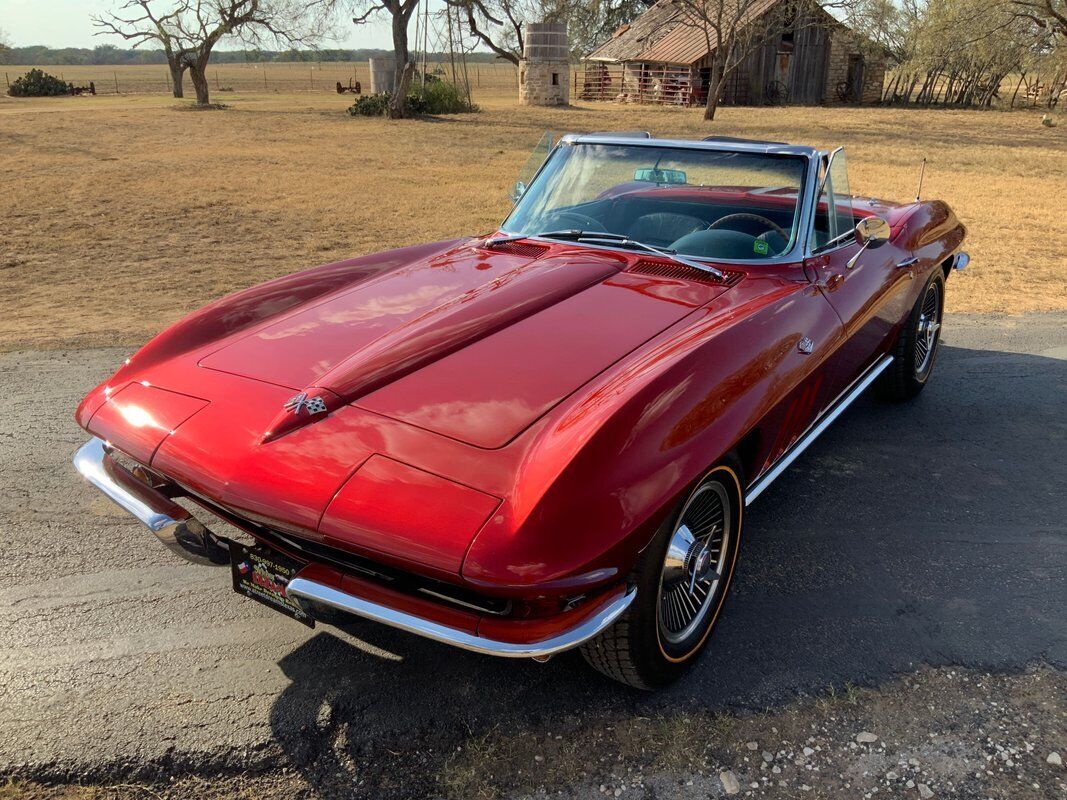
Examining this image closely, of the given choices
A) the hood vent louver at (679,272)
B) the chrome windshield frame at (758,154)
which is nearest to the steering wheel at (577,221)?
the chrome windshield frame at (758,154)

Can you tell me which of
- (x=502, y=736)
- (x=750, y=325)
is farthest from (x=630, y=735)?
(x=750, y=325)

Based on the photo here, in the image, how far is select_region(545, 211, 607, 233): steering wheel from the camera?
12.4ft

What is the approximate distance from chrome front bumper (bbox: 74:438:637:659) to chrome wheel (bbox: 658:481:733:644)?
0.29 m

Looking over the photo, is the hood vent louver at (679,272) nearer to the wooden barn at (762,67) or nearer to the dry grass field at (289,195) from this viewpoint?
the dry grass field at (289,195)

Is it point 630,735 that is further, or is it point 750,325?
point 750,325

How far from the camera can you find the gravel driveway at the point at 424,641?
2.33 meters

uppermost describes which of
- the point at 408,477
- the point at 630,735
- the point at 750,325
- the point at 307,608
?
the point at 750,325

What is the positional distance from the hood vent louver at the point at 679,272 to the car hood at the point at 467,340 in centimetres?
5

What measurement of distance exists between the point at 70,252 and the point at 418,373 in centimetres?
813

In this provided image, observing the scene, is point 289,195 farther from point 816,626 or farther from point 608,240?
point 816,626

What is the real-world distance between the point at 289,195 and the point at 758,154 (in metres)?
10.3

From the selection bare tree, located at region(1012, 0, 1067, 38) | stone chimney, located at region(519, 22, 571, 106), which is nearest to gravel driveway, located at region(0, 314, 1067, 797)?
bare tree, located at region(1012, 0, 1067, 38)

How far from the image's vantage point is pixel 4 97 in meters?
39.0

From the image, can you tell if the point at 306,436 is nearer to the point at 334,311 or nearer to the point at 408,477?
the point at 408,477
